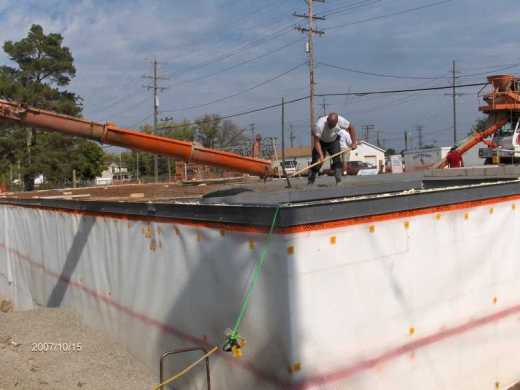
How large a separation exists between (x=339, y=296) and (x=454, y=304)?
126cm

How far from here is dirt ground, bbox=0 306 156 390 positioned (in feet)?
14.0

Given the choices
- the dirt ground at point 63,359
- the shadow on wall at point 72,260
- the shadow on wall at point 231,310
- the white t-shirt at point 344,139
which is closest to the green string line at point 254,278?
the shadow on wall at point 231,310

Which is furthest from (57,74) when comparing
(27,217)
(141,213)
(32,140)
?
(141,213)

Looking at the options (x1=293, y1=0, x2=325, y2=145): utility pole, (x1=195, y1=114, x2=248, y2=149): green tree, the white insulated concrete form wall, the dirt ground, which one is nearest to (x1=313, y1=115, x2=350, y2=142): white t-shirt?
the white insulated concrete form wall

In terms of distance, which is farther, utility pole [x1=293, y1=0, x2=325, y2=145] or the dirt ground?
utility pole [x1=293, y1=0, x2=325, y2=145]

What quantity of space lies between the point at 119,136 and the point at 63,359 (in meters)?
4.38

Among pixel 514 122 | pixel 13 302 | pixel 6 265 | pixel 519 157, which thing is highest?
pixel 514 122

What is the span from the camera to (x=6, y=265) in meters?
9.87

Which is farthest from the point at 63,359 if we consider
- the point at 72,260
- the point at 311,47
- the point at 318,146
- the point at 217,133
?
the point at 217,133

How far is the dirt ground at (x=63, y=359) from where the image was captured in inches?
169

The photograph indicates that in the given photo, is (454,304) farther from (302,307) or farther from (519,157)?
(519,157)
